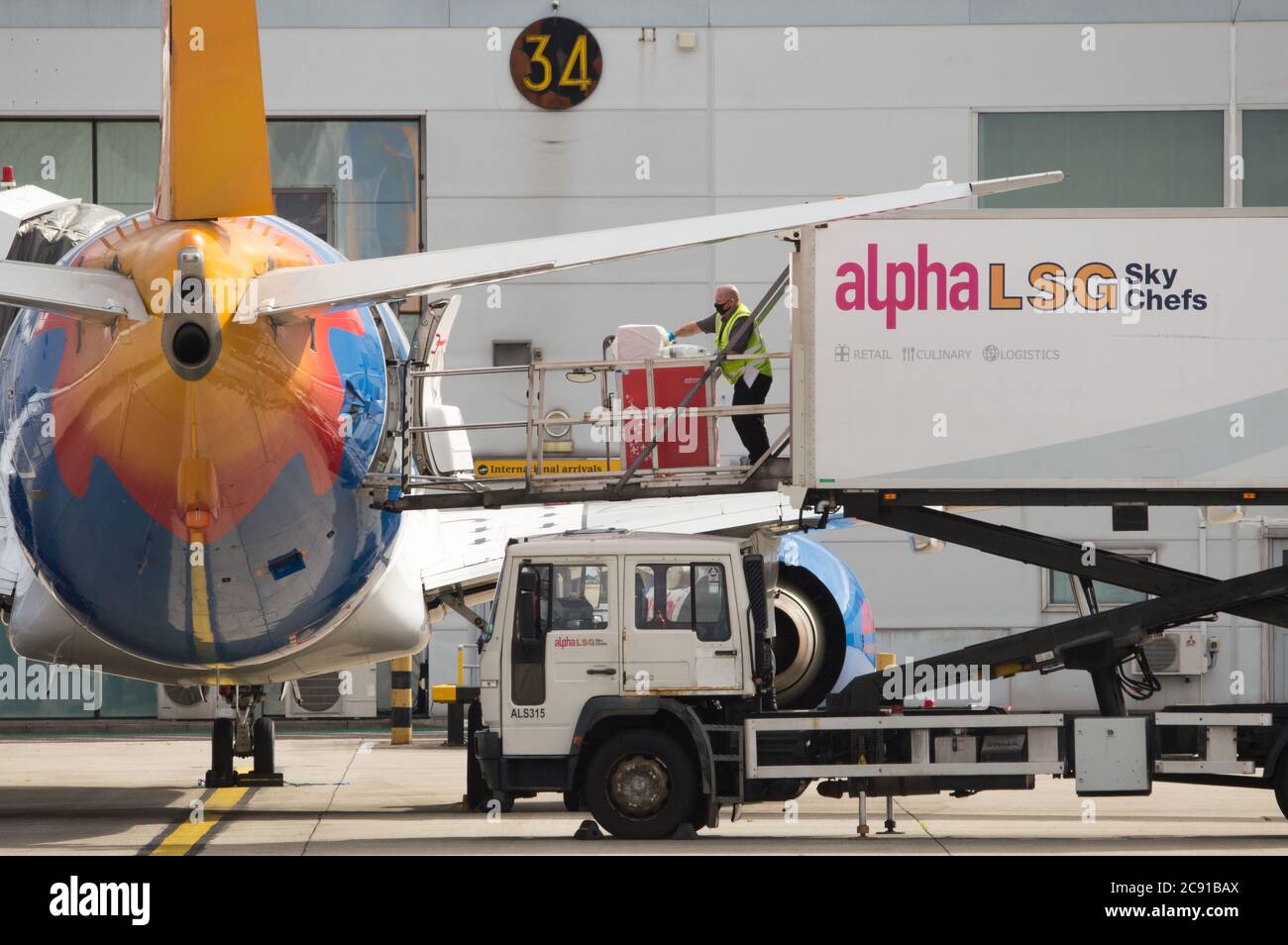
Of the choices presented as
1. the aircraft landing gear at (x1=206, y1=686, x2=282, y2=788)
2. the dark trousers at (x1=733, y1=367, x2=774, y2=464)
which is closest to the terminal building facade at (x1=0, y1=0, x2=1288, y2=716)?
the aircraft landing gear at (x1=206, y1=686, x2=282, y2=788)

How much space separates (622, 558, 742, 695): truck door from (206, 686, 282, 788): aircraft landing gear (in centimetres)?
626

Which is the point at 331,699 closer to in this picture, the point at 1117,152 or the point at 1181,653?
the point at 1181,653

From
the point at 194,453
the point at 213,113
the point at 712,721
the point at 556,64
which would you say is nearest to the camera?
the point at 213,113

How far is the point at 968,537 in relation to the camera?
1491 centimetres

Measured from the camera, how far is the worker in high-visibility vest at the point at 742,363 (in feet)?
49.8

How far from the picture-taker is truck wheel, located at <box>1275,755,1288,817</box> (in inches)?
560

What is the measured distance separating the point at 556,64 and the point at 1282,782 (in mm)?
20691

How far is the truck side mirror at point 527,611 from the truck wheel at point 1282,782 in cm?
645

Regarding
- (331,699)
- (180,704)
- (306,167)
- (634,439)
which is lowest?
(180,704)

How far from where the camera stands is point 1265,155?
31328mm

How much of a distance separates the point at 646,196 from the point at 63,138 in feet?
36.9

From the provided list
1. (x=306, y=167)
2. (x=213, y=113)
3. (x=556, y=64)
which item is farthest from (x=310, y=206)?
(x=213, y=113)
